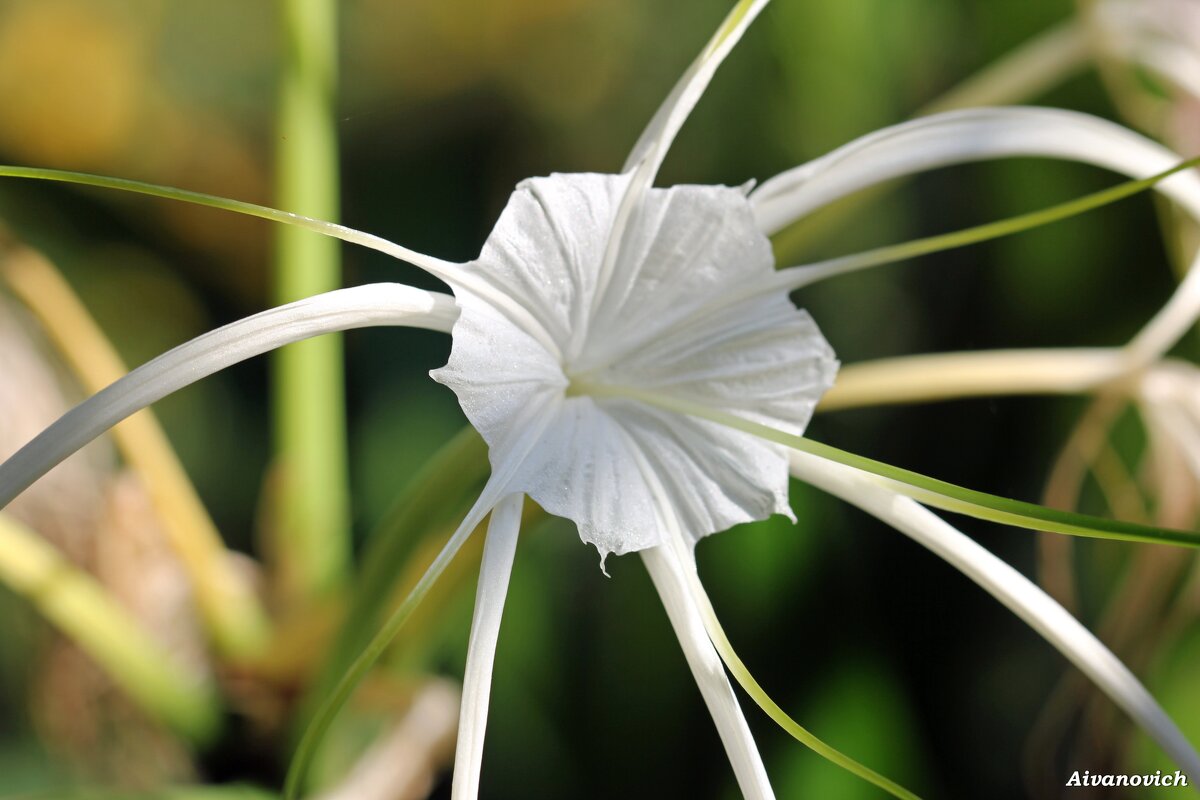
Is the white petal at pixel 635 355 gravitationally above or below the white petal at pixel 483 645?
above

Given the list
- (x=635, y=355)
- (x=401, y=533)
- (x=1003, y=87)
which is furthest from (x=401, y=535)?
(x=1003, y=87)

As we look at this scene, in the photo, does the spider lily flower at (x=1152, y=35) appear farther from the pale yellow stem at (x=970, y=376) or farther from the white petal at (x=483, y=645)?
the white petal at (x=483, y=645)

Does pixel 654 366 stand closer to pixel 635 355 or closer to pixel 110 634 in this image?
pixel 635 355

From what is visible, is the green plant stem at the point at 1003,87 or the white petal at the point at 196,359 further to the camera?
the green plant stem at the point at 1003,87

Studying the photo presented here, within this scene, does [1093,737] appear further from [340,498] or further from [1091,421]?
[340,498]

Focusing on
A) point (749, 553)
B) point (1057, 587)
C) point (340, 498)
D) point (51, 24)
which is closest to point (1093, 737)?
point (1057, 587)

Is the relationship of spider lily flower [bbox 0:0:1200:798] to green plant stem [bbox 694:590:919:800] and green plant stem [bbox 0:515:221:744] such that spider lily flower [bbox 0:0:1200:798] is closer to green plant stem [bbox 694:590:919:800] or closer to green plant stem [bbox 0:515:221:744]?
green plant stem [bbox 694:590:919:800]

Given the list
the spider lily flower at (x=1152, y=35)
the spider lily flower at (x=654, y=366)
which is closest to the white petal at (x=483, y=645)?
the spider lily flower at (x=654, y=366)
